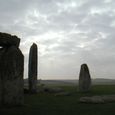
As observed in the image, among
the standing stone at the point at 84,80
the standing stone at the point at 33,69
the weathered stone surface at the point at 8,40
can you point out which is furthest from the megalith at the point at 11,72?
the standing stone at the point at 84,80

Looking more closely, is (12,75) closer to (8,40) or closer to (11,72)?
(11,72)

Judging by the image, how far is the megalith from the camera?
15.3 m

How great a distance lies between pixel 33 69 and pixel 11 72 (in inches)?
389

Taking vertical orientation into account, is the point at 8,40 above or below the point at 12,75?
above

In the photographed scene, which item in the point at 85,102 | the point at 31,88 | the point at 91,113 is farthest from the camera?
the point at 31,88

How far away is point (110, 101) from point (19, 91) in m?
5.49

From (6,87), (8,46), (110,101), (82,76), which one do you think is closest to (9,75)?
(6,87)

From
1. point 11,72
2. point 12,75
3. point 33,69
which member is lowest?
point 12,75

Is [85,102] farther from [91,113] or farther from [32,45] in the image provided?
[32,45]

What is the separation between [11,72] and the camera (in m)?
15.4

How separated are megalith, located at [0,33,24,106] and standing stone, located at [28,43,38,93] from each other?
29.9 feet

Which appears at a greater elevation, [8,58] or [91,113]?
[8,58]

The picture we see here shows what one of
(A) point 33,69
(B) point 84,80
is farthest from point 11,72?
(B) point 84,80

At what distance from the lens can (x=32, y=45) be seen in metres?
26.0
